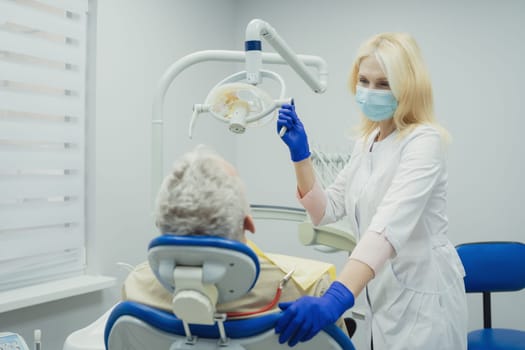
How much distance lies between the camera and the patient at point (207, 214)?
90 centimetres

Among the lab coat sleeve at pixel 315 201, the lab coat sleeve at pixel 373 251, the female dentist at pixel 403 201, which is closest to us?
the lab coat sleeve at pixel 373 251

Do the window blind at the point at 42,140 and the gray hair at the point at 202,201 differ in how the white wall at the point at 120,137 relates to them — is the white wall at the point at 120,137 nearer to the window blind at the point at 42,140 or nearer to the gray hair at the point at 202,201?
the window blind at the point at 42,140

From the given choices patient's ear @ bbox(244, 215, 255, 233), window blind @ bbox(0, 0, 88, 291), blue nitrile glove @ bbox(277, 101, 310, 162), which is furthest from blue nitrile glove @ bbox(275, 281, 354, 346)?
window blind @ bbox(0, 0, 88, 291)

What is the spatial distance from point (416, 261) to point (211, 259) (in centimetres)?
74

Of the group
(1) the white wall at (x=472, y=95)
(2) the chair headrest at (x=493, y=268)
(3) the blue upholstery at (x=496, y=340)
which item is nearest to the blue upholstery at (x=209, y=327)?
(3) the blue upholstery at (x=496, y=340)

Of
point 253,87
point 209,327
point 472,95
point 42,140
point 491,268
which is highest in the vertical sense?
point 472,95

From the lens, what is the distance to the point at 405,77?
4.64ft

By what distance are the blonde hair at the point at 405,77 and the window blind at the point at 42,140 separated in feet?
4.63

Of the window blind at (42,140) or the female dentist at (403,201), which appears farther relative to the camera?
the window blind at (42,140)

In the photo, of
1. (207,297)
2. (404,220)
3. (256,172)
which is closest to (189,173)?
(207,297)

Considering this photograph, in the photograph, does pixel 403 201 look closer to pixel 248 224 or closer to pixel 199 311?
pixel 248 224

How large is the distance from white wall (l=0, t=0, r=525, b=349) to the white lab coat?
1.13 meters

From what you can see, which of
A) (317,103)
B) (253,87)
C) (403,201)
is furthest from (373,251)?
(317,103)

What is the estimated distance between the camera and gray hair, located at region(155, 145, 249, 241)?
0.90 m
